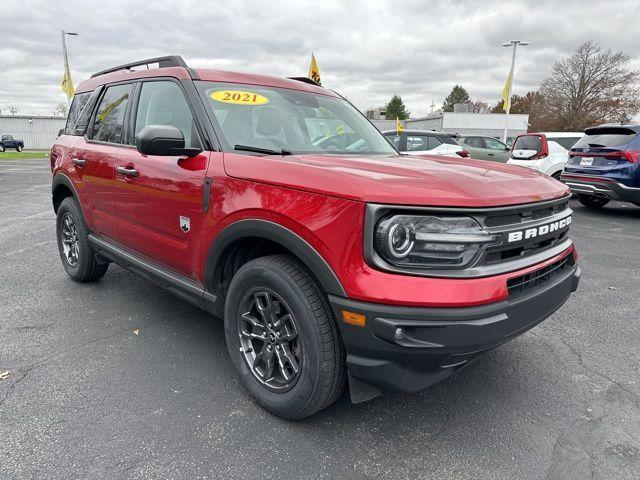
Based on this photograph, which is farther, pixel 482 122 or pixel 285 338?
pixel 482 122

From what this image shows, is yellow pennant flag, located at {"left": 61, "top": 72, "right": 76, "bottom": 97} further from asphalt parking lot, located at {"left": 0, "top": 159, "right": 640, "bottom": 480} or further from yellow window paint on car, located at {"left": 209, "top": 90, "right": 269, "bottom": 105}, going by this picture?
yellow window paint on car, located at {"left": 209, "top": 90, "right": 269, "bottom": 105}

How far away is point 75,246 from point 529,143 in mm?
10508

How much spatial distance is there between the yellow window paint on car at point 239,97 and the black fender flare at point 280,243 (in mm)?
949

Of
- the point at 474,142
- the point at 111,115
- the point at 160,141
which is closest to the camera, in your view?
the point at 160,141

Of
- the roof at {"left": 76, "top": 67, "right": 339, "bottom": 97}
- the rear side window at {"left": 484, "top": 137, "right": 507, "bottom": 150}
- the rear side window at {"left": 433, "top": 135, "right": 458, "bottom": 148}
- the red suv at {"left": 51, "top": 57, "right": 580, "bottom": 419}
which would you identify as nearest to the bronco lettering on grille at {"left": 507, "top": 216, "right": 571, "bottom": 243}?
the red suv at {"left": 51, "top": 57, "right": 580, "bottom": 419}

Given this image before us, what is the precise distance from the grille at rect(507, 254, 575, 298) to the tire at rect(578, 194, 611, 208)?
27.9 ft

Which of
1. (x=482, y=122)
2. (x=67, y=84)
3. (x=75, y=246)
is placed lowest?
(x=75, y=246)

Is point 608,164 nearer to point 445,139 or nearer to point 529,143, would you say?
point 529,143

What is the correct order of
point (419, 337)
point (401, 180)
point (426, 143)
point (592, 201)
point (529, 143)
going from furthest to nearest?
point (426, 143), point (529, 143), point (592, 201), point (401, 180), point (419, 337)

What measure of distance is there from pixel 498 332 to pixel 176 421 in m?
1.70

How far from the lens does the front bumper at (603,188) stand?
316 inches

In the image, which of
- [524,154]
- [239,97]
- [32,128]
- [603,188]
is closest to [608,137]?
[603,188]

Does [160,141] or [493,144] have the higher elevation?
[160,141]

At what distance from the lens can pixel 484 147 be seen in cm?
1597
